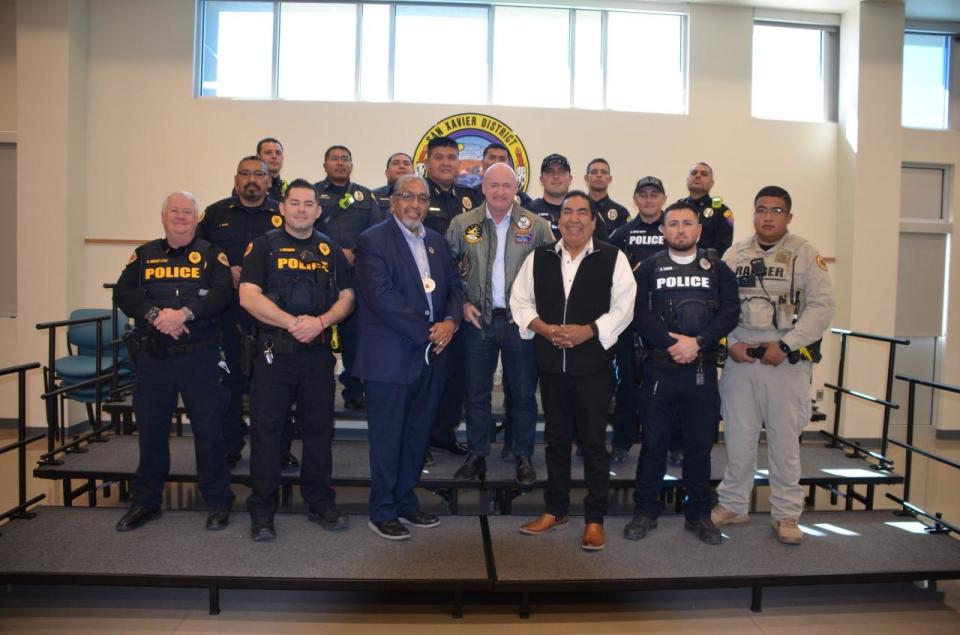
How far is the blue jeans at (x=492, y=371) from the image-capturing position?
3.82m

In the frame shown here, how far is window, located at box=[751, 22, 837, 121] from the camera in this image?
7.50 meters

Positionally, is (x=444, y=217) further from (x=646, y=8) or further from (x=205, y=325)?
(x=646, y=8)

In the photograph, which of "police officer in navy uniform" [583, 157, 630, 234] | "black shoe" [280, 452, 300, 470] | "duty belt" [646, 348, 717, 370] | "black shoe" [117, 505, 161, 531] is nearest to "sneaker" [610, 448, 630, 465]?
"duty belt" [646, 348, 717, 370]

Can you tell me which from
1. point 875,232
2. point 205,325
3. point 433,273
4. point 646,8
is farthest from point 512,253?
point 875,232

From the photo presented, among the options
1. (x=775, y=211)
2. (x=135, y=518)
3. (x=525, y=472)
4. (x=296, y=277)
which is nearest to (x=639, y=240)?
(x=775, y=211)

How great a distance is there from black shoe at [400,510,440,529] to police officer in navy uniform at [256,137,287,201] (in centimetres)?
248

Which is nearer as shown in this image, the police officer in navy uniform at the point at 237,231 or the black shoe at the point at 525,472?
the black shoe at the point at 525,472

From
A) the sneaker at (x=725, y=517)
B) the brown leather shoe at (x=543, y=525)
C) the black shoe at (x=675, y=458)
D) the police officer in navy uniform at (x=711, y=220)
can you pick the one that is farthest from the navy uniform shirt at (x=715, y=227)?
the brown leather shoe at (x=543, y=525)

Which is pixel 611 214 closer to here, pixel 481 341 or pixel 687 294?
pixel 687 294

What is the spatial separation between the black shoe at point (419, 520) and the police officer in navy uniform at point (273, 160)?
248cm

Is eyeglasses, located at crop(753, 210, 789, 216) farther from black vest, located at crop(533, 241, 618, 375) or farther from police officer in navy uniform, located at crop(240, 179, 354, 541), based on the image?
police officer in navy uniform, located at crop(240, 179, 354, 541)

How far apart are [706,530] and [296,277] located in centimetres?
259

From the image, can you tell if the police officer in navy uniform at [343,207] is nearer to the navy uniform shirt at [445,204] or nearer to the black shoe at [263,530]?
the navy uniform shirt at [445,204]

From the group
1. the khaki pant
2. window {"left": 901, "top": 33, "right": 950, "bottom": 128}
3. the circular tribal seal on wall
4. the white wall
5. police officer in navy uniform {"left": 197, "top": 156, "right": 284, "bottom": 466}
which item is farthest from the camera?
window {"left": 901, "top": 33, "right": 950, "bottom": 128}
